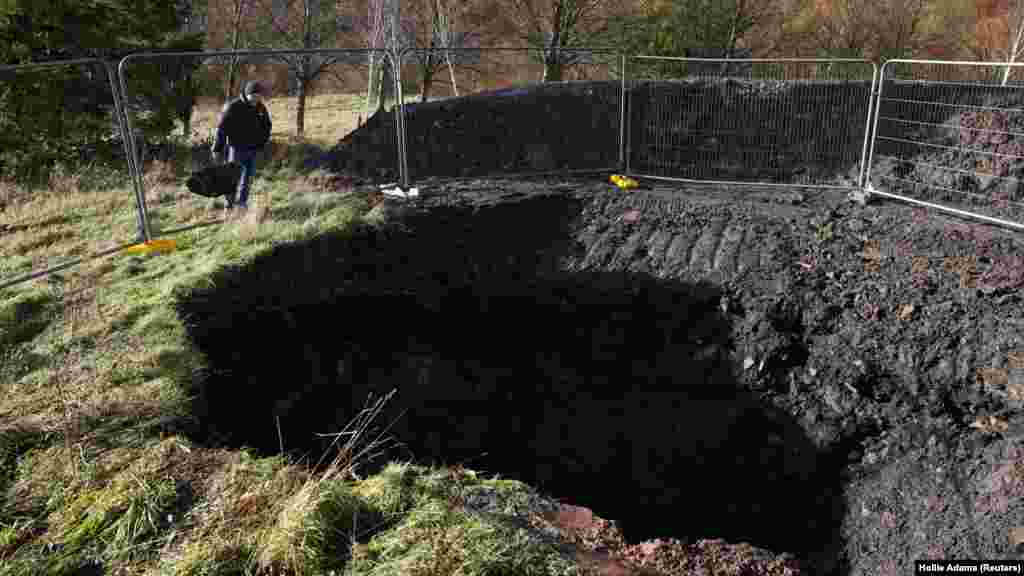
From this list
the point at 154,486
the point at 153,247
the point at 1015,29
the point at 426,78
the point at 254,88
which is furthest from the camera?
the point at 1015,29

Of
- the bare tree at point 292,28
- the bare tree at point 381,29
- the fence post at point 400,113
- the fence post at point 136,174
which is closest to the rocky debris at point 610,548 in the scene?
the fence post at point 136,174

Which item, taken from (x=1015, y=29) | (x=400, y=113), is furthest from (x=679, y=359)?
(x=1015, y=29)

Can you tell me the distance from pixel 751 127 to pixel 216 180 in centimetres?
816

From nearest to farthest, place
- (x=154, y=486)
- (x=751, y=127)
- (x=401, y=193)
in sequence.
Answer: (x=154, y=486) → (x=401, y=193) → (x=751, y=127)

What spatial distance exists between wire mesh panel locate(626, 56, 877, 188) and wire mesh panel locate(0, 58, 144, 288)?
7645 mm

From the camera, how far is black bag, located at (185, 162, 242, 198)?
855 cm

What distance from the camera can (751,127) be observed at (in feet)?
37.3

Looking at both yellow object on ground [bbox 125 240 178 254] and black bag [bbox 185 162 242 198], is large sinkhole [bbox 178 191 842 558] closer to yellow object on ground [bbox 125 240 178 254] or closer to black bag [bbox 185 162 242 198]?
yellow object on ground [bbox 125 240 178 254]

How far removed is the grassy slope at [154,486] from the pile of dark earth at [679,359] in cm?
56

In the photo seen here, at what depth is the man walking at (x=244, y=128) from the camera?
866cm

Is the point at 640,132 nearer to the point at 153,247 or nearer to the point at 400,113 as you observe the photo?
the point at 400,113

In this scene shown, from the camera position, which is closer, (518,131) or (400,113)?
(400,113)

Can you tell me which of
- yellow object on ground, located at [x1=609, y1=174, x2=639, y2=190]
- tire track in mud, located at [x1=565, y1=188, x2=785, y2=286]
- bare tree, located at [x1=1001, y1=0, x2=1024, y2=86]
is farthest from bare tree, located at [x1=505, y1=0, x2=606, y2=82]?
bare tree, located at [x1=1001, y1=0, x2=1024, y2=86]

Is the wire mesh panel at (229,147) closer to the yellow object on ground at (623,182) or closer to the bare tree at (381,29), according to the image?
the bare tree at (381,29)
